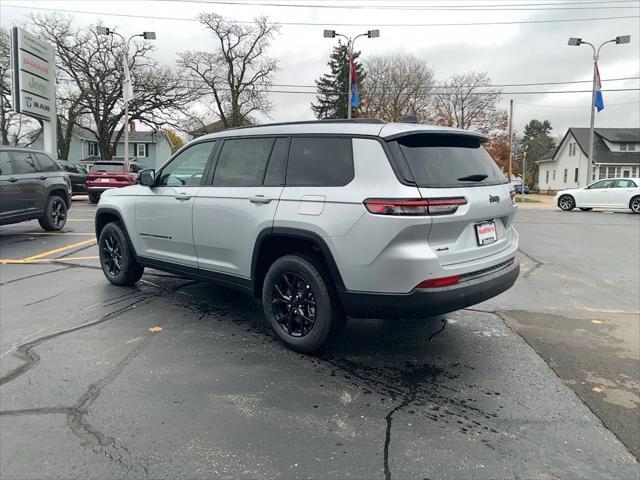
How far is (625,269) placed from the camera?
7.86 metres

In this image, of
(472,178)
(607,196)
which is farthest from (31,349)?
(607,196)

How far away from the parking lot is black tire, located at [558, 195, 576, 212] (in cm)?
1882

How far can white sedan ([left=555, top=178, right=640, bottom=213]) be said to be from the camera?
20484 millimetres

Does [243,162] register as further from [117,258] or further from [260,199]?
[117,258]

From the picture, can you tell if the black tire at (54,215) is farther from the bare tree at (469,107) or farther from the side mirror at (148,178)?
the bare tree at (469,107)

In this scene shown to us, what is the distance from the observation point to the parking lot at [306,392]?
2523mm

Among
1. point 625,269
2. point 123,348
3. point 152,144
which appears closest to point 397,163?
point 123,348

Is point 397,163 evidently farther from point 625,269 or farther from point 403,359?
point 625,269

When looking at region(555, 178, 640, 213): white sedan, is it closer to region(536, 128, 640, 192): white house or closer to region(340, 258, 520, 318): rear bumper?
region(340, 258, 520, 318): rear bumper

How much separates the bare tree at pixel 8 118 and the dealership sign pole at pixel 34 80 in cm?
1796

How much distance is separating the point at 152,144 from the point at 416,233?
2408 inches

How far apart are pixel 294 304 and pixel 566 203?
22.5 metres

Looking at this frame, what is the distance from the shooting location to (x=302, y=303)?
3.83 metres

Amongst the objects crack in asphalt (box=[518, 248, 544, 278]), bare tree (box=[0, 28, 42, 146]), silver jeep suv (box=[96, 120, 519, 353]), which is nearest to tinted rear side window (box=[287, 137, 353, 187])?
silver jeep suv (box=[96, 120, 519, 353])
